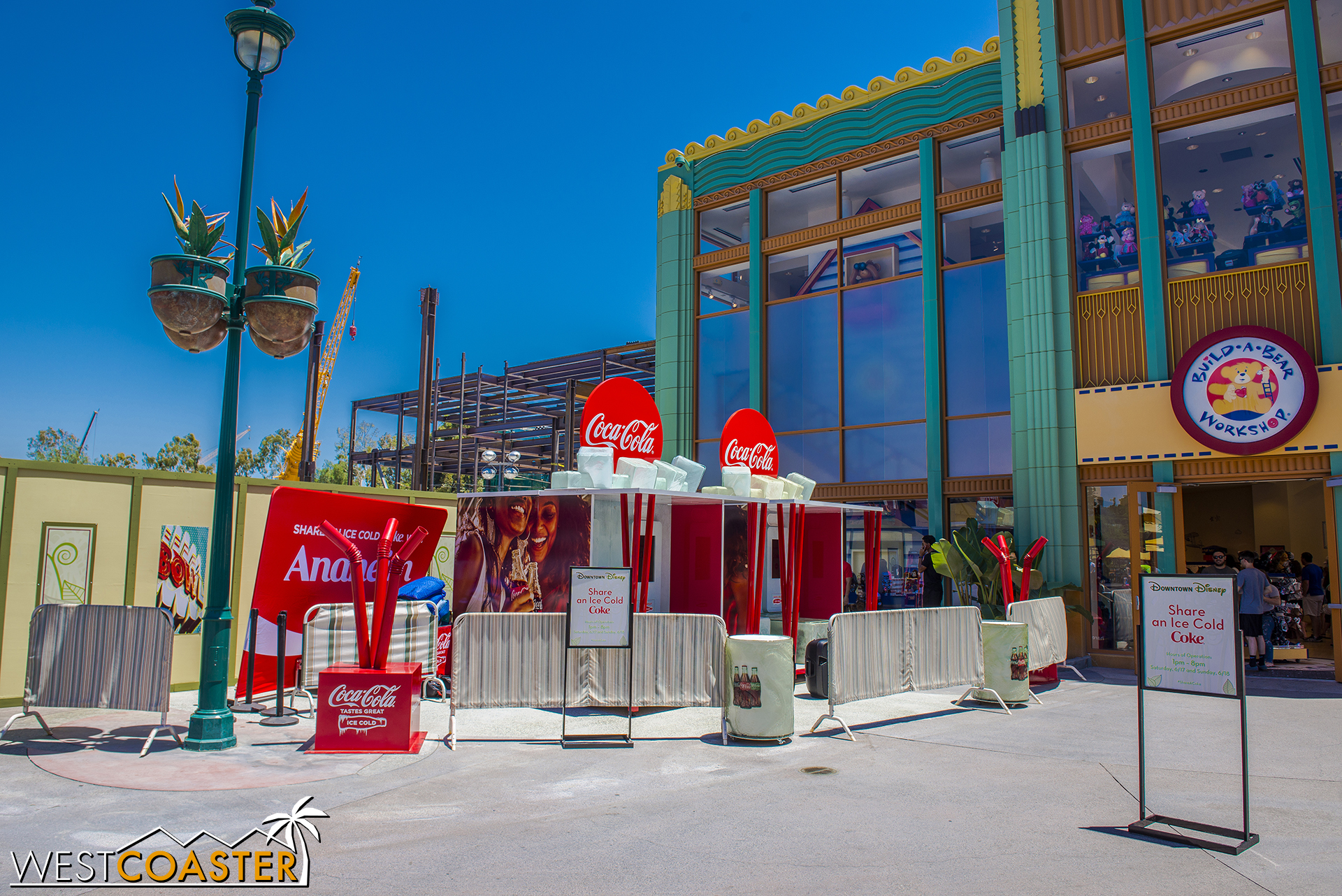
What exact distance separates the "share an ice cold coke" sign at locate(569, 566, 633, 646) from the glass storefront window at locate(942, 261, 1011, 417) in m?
10.8

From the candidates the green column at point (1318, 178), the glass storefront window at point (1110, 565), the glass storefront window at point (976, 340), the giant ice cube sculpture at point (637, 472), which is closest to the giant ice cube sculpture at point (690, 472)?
the giant ice cube sculpture at point (637, 472)

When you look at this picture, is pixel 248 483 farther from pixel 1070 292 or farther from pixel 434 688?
pixel 1070 292

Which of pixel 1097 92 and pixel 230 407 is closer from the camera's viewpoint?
pixel 230 407

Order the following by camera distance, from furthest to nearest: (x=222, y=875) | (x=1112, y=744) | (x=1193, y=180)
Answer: (x=1193, y=180)
(x=1112, y=744)
(x=222, y=875)

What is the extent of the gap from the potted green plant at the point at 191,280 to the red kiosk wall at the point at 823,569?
33.6 ft

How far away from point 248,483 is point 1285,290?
16.7m

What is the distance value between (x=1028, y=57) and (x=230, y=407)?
16.1 meters

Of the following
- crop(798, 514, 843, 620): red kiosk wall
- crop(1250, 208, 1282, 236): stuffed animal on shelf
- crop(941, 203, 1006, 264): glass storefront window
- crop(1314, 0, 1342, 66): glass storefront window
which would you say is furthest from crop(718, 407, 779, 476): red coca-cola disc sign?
crop(1314, 0, 1342, 66): glass storefront window

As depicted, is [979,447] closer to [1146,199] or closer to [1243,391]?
[1243,391]

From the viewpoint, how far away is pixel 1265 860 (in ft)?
18.1

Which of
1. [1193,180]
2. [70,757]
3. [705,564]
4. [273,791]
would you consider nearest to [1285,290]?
[1193,180]

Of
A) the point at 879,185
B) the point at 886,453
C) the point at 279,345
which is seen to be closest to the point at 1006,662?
the point at 886,453

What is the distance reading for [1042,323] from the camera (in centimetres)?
1627

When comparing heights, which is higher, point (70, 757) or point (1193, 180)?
point (1193, 180)
